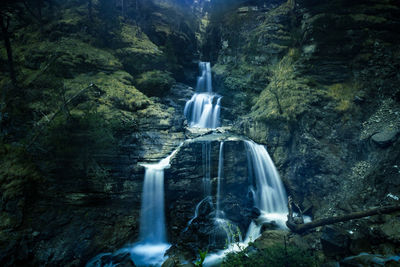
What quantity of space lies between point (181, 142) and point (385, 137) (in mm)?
12127

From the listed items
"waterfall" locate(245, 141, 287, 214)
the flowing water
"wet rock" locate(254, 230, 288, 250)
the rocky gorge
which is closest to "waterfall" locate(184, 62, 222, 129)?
the rocky gorge

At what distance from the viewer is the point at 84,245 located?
30.4 feet

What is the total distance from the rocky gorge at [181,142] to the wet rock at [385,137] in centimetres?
6

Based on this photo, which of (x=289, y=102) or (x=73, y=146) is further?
(x=289, y=102)

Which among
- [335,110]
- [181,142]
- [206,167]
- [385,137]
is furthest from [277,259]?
[335,110]

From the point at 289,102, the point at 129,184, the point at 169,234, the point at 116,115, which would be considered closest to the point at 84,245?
the point at 129,184

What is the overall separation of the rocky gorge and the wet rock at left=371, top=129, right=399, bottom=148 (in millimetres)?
62

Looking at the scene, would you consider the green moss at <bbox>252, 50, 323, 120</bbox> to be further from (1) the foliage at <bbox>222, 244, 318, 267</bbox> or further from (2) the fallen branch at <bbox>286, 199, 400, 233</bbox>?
(1) the foliage at <bbox>222, 244, 318, 267</bbox>

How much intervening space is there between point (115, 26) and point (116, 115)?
13.6 m

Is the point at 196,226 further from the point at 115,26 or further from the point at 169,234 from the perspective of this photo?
the point at 115,26

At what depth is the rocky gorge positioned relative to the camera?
879 centimetres

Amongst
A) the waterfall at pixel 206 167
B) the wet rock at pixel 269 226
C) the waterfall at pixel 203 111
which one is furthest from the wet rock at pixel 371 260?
the waterfall at pixel 203 111

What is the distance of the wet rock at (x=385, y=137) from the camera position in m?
9.43

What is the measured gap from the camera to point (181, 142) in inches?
558
